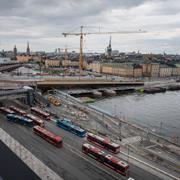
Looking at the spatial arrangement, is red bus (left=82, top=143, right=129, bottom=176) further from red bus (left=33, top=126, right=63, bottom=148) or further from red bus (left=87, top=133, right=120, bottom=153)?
red bus (left=33, top=126, right=63, bottom=148)

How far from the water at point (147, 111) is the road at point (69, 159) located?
23072mm

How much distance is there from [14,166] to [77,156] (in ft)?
29.5

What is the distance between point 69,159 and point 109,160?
5788 millimetres

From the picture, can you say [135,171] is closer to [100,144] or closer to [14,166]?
[100,144]

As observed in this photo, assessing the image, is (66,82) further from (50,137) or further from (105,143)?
(105,143)

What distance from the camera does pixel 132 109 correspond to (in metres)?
78.5

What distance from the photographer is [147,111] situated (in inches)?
2960

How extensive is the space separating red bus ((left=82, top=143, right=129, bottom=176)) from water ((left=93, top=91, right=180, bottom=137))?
23731 millimetres

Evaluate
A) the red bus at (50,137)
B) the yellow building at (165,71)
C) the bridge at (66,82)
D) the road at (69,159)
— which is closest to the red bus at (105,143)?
the road at (69,159)

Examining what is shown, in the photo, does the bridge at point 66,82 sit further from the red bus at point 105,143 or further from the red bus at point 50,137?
the red bus at point 105,143

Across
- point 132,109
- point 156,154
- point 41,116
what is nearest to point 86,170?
point 156,154

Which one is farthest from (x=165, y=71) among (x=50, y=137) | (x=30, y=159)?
(x=30, y=159)

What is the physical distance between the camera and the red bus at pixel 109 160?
30.0 m

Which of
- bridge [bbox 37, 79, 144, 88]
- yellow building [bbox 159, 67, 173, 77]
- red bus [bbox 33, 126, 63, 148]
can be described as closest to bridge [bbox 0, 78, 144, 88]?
bridge [bbox 37, 79, 144, 88]
